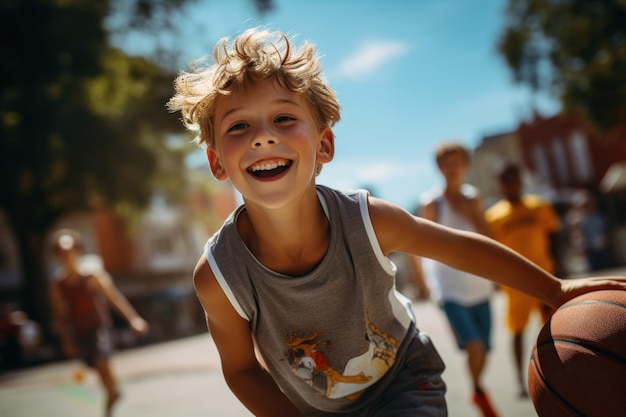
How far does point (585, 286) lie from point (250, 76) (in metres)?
1.47

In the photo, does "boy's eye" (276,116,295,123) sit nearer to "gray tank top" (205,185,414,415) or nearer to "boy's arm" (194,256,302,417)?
"gray tank top" (205,185,414,415)

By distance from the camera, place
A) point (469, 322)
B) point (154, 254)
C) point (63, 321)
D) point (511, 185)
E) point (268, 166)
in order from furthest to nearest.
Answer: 1. point (154, 254)
2. point (63, 321)
3. point (511, 185)
4. point (469, 322)
5. point (268, 166)

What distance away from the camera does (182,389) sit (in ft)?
28.3

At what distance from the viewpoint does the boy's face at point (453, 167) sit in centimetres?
547

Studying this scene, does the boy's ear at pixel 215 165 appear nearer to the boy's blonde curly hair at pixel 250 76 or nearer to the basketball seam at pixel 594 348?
the boy's blonde curly hair at pixel 250 76

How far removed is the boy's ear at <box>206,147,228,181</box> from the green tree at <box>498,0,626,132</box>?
18.1 meters

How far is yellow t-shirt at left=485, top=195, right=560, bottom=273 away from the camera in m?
6.12

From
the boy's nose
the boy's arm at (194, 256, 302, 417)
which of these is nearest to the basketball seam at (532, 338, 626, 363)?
the boy's arm at (194, 256, 302, 417)

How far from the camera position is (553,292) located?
8.07 ft

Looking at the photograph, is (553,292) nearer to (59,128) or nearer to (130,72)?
(59,128)

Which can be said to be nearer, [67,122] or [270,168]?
[270,168]

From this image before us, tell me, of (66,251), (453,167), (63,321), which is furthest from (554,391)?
(63,321)

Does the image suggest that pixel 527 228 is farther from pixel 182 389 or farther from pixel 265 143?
pixel 182 389

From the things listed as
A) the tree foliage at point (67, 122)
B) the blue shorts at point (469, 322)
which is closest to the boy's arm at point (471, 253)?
the blue shorts at point (469, 322)
